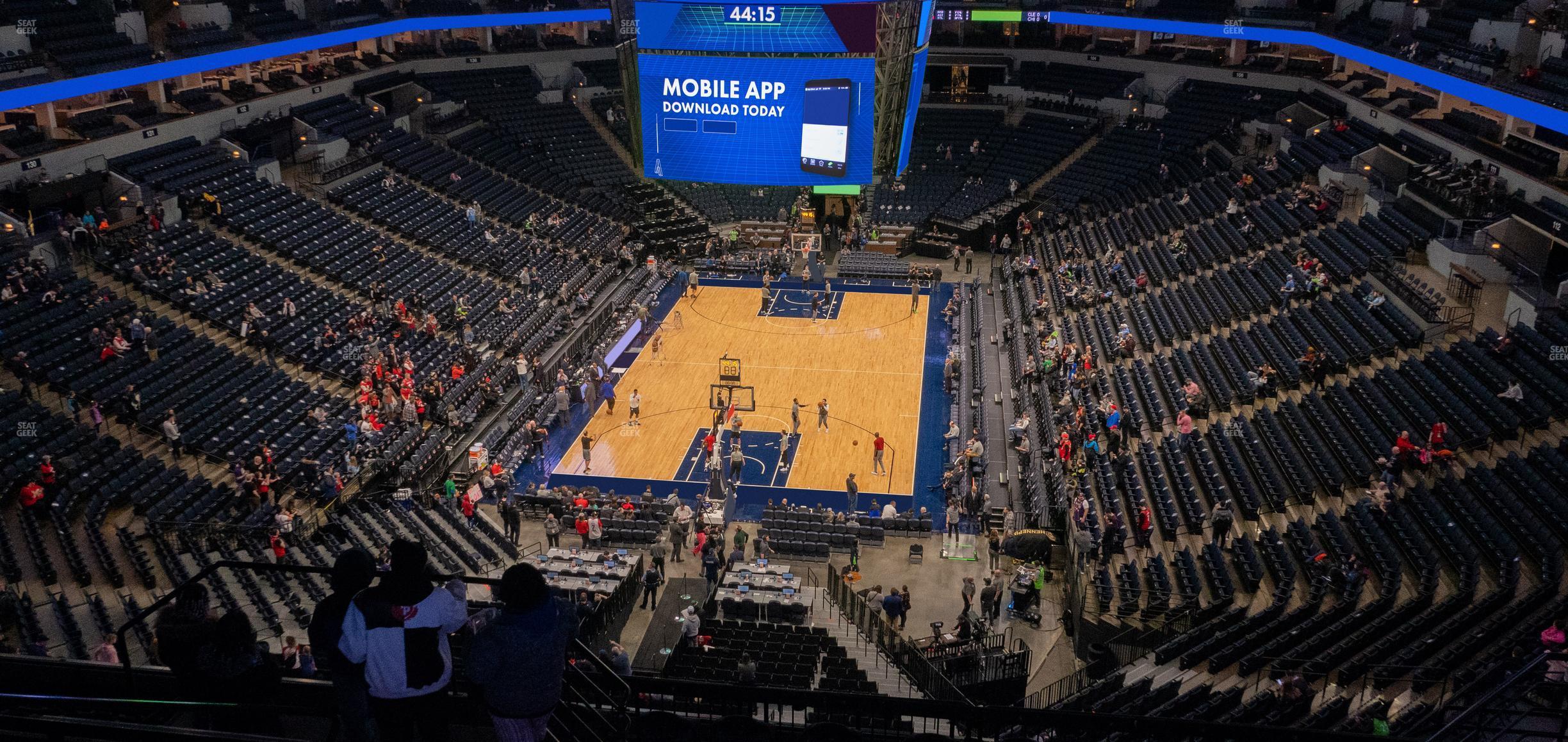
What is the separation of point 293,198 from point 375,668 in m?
34.7

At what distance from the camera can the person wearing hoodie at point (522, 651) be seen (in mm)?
6145

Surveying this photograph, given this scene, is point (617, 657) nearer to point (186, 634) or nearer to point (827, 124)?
point (186, 634)

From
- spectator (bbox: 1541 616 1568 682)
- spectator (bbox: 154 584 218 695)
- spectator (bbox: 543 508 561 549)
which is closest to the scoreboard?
spectator (bbox: 543 508 561 549)

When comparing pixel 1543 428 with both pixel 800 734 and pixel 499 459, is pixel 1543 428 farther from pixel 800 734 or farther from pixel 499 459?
pixel 499 459

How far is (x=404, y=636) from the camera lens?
612 cm

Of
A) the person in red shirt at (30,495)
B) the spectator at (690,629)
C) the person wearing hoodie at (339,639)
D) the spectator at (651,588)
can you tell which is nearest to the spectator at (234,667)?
the person wearing hoodie at (339,639)

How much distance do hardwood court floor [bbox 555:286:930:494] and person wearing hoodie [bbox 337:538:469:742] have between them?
2235 cm

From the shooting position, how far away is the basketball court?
1150 inches

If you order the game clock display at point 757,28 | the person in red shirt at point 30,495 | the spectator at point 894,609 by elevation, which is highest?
the game clock display at point 757,28

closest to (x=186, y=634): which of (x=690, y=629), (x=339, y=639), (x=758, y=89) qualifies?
(x=339, y=639)

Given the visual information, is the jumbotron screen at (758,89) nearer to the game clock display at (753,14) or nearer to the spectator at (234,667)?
the game clock display at (753,14)

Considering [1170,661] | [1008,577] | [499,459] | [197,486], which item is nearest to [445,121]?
[499,459]

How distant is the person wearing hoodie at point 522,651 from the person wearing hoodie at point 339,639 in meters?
0.59

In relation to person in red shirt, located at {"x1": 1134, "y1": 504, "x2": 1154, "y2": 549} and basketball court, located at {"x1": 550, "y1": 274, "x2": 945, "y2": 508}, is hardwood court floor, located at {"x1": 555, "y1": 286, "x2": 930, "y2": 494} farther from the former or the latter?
person in red shirt, located at {"x1": 1134, "y1": 504, "x2": 1154, "y2": 549}
